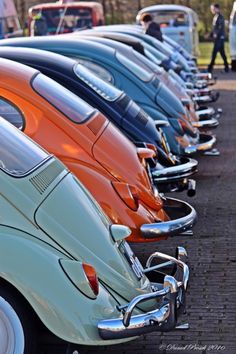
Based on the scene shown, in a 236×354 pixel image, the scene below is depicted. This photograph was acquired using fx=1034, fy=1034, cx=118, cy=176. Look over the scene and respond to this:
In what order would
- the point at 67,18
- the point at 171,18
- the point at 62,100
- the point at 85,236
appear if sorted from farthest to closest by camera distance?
the point at 171,18, the point at 67,18, the point at 62,100, the point at 85,236

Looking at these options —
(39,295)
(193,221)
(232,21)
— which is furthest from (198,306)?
(232,21)

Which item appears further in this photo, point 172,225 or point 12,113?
point 12,113

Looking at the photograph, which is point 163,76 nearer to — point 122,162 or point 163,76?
point 163,76

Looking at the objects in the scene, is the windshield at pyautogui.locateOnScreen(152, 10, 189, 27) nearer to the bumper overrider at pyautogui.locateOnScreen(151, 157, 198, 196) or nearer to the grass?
the grass

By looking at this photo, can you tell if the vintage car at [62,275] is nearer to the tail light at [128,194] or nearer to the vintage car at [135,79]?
the tail light at [128,194]

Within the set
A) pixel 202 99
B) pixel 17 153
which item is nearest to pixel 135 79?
pixel 17 153

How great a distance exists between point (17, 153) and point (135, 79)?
18.8 feet

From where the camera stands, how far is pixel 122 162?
8.01 m

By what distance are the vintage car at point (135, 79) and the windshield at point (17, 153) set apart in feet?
13.5

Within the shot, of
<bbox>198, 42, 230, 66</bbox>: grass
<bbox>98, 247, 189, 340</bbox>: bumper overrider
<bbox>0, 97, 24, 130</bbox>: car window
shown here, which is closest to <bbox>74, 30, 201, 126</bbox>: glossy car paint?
<bbox>0, 97, 24, 130</bbox>: car window

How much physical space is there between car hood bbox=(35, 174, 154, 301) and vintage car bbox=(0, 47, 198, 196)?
10.1ft

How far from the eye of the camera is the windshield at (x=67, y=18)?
27992 mm

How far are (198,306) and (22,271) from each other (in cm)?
229

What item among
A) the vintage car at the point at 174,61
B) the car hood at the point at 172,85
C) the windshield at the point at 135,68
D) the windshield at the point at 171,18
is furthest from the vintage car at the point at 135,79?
the windshield at the point at 171,18
